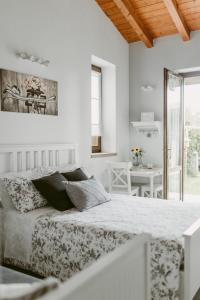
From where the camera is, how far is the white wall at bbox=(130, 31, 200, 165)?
465 cm

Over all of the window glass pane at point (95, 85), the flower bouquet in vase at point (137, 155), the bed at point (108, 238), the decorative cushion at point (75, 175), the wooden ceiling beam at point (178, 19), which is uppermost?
the wooden ceiling beam at point (178, 19)

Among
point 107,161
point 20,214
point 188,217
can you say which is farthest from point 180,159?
point 20,214

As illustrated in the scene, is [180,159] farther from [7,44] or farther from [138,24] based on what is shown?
[7,44]

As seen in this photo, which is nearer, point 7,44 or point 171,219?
point 171,219

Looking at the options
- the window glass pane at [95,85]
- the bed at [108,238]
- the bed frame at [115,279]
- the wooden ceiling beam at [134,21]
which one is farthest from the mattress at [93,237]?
the wooden ceiling beam at [134,21]

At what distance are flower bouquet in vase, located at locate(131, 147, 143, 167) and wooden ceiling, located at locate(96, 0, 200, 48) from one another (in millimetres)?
1704

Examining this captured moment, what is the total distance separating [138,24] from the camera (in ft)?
14.9

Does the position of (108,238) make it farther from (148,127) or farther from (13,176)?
(148,127)

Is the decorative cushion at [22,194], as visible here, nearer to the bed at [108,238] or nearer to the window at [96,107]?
the bed at [108,238]

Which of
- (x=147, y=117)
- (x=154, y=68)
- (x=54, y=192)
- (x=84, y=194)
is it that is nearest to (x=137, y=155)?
(x=147, y=117)

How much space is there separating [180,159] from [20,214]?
311 cm

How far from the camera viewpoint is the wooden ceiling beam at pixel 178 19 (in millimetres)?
4020

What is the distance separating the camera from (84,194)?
2.93 metres

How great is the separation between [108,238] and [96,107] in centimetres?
291
